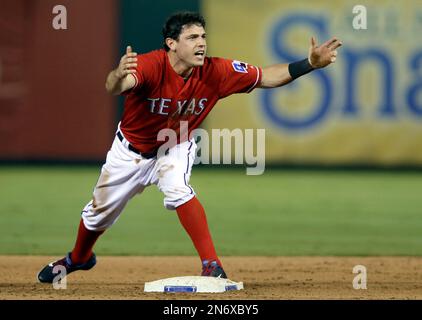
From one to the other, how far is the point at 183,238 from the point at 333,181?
206 inches

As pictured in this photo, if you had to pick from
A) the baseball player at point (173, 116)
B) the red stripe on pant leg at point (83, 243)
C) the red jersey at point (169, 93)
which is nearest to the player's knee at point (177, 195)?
the baseball player at point (173, 116)

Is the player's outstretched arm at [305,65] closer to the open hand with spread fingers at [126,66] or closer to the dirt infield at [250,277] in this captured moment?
the open hand with spread fingers at [126,66]

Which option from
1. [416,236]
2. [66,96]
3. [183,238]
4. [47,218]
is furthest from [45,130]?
[416,236]

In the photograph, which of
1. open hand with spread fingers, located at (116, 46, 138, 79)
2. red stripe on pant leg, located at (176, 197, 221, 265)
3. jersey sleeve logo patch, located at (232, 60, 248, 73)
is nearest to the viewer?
open hand with spread fingers, located at (116, 46, 138, 79)

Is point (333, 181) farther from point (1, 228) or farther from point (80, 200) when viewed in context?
point (1, 228)

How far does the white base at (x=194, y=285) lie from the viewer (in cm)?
619

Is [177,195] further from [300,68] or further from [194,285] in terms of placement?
[300,68]

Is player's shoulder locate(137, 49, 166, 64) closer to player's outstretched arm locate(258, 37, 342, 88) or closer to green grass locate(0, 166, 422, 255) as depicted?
player's outstretched arm locate(258, 37, 342, 88)

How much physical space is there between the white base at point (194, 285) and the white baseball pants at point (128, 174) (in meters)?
0.56

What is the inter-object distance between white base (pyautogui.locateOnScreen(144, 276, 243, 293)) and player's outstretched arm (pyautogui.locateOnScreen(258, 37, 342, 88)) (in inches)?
60.1

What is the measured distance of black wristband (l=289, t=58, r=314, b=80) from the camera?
22.4 feet

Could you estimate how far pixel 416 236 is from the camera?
32.7 feet

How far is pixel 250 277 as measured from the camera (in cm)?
736

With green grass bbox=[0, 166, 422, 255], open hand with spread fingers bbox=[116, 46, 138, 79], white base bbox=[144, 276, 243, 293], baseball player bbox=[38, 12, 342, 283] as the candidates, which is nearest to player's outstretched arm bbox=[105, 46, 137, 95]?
open hand with spread fingers bbox=[116, 46, 138, 79]
